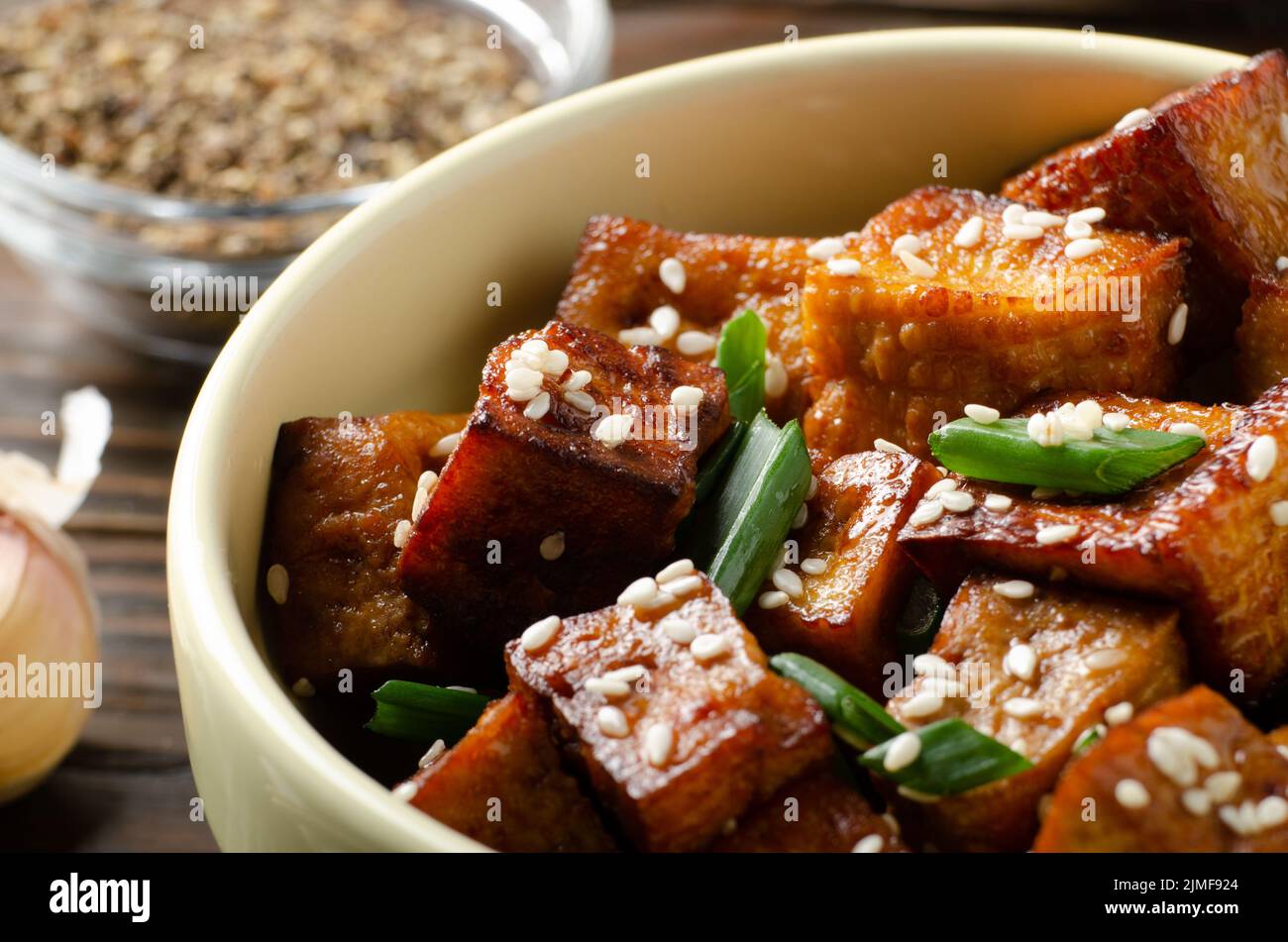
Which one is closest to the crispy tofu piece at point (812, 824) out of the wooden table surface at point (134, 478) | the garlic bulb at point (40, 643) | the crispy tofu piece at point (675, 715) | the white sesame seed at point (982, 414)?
the crispy tofu piece at point (675, 715)

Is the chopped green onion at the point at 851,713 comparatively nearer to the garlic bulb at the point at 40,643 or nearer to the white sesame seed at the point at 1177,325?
the white sesame seed at the point at 1177,325

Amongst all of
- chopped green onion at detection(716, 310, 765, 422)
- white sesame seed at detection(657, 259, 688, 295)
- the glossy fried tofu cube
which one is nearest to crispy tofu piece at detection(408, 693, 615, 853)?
chopped green onion at detection(716, 310, 765, 422)

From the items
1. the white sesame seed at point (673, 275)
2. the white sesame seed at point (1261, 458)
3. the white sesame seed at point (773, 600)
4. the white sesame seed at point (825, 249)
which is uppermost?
the white sesame seed at point (825, 249)

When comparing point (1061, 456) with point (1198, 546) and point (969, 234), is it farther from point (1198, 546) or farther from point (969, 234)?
point (969, 234)

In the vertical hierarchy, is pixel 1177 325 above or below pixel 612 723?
above

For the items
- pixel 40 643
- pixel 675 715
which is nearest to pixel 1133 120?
pixel 675 715

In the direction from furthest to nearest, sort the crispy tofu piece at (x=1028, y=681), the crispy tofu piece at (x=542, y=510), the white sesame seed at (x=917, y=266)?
the white sesame seed at (x=917, y=266) → the crispy tofu piece at (x=542, y=510) → the crispy tofu piece at (x=1028, y=681)
